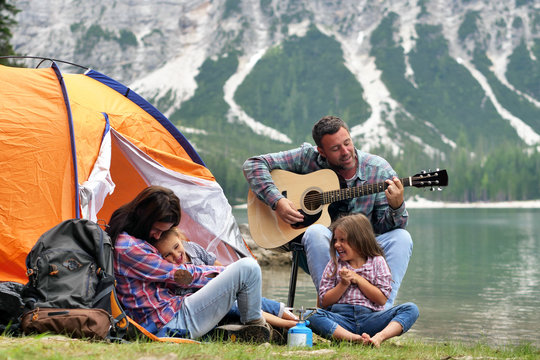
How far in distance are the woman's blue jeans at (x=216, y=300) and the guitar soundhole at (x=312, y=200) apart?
193cm

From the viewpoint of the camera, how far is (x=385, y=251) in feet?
20.9

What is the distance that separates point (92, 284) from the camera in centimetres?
502

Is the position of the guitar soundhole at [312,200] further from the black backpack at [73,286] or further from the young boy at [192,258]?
the black backpack at [73,286]

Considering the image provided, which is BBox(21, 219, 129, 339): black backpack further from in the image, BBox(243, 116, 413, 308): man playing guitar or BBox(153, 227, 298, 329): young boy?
BBox(243, 116, 413, 308): man playing guitar

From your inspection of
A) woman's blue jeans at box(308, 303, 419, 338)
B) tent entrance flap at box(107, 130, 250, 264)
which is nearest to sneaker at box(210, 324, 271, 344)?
woman's blue jeans at box(308, 303, 419, 338)

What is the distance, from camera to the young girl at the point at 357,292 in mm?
5648

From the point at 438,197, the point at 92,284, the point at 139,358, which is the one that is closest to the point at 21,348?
the point at 139,358

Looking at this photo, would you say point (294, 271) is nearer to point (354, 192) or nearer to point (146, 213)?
point (354, 192)

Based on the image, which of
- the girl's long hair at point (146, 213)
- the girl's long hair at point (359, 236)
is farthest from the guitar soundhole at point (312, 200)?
the girl's long hair at point (146, 213)

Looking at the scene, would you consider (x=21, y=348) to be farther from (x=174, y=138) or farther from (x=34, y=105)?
(x=174, y=138)

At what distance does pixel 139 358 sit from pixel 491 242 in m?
29.7

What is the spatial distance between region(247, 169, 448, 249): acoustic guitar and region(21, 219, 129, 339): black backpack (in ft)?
8.37

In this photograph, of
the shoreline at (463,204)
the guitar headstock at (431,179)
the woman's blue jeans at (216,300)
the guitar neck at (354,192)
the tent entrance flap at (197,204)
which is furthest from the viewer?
the shoreline at (463,204)

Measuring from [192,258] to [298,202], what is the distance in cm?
181
